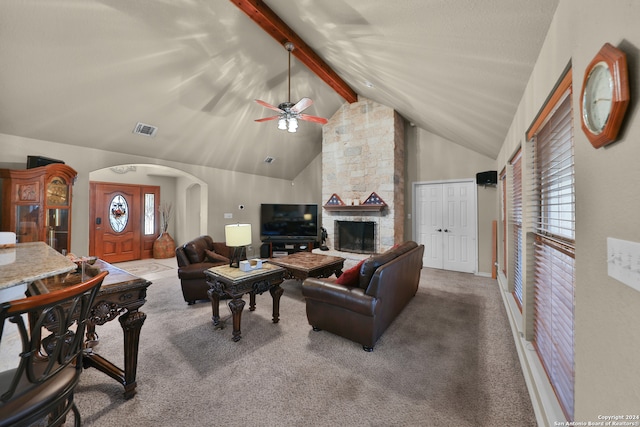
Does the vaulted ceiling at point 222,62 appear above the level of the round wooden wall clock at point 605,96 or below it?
above

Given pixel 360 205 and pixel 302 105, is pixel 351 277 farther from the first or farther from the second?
pixel 360 205

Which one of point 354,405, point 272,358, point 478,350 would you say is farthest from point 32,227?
point 478,350

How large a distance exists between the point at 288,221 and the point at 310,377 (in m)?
5.02

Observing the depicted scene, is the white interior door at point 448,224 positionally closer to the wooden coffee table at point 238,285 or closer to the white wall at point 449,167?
the white wall at point 449,167

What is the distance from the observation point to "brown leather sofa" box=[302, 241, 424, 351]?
87.7 inches

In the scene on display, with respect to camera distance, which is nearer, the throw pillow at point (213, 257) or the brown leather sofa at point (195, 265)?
the brown leather sofa at point (195, 265)

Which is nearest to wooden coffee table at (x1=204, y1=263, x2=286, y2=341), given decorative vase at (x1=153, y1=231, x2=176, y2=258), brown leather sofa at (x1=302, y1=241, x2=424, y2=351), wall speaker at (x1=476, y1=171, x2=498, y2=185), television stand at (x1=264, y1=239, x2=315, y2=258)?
brown leather sofa at (x1=302, y1=241, x2=424, y2=351)

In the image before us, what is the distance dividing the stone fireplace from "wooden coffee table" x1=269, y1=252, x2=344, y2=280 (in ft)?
5.67

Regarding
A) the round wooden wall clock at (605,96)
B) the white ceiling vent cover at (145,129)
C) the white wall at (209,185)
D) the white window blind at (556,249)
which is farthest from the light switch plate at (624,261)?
the white wall at (209,185)

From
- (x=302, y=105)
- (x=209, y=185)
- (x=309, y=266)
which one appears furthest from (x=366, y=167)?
(x=209, y=185)

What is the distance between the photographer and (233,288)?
2436 mm

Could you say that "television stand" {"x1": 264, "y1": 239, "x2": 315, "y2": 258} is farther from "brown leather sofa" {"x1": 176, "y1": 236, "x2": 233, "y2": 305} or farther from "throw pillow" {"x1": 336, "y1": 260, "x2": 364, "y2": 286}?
"throw pillow" {"x1": 336, "y1": 260, "x2": 364, "y2": 286}

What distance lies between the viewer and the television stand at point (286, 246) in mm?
6422

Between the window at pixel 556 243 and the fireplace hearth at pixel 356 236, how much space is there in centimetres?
352
